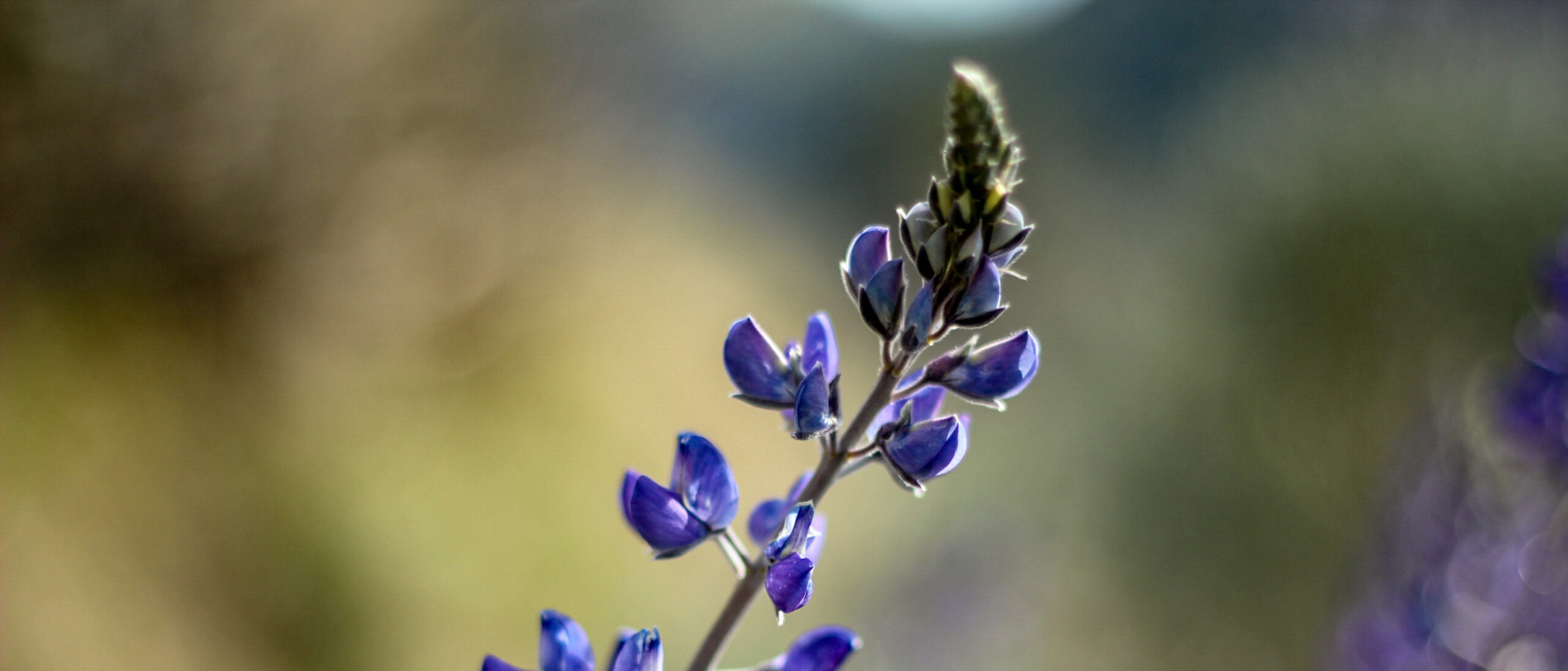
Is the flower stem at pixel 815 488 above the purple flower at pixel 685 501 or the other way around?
the other way around

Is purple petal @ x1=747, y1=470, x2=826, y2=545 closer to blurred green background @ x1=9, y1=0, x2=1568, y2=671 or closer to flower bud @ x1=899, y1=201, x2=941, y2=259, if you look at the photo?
flower bud @ x1=899, y1=201, x2=941, y2=259

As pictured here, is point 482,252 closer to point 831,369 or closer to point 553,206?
point 553,206

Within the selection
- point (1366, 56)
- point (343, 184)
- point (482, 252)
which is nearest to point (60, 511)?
point (343, 184)

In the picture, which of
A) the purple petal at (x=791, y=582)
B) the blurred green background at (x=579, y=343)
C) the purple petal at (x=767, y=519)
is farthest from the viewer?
the blurred green background at (x=579, y=343)

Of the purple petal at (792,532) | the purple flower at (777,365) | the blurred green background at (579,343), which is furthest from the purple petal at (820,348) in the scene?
the blurred green background at (579,343)

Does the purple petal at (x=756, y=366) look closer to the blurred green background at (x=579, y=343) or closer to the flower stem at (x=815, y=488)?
the flower stem at (x=815, y=488)

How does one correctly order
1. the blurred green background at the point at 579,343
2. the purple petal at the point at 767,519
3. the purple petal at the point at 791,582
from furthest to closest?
the blurred green background at the point at 579,343, the purple petal at the point at 767,519, the purple petal at the point at 791,582

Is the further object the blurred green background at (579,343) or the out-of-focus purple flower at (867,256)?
the blurred green background at (579,343)

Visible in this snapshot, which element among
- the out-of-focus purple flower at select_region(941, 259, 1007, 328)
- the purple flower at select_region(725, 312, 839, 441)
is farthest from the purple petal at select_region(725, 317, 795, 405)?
the out-of-focus purple flower at select_region(941, 259, 1007, 328)
